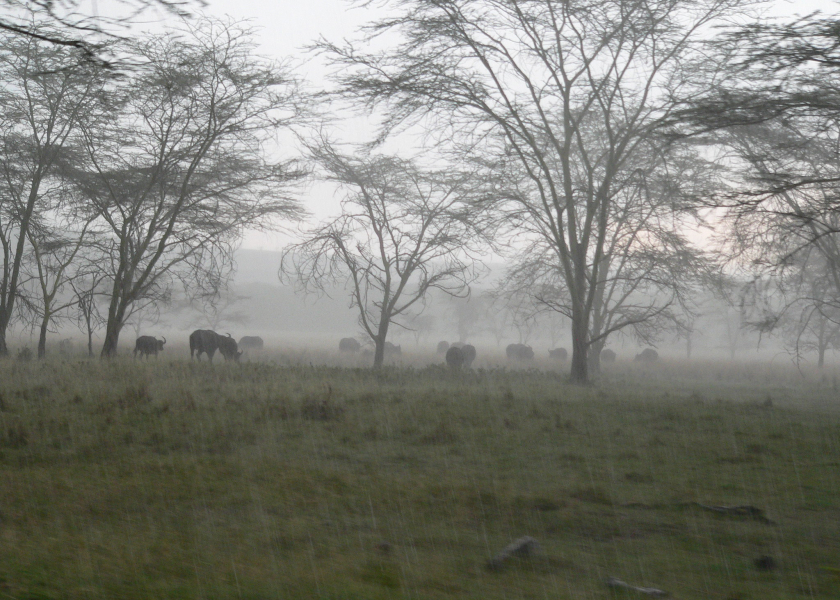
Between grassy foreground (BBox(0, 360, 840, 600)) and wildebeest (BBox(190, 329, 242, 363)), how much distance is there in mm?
11575

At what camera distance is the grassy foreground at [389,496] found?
3957 mm

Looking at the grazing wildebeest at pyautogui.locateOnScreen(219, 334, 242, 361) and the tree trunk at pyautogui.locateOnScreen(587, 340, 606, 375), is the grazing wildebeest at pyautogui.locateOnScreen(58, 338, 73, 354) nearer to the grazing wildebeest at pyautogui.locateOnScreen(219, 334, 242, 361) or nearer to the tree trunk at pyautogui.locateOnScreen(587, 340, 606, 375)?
the grazing wildebeest at pyautogui.locateOnScreen(219, 334, 242, 361)

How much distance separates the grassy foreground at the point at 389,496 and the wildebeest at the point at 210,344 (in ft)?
38.0

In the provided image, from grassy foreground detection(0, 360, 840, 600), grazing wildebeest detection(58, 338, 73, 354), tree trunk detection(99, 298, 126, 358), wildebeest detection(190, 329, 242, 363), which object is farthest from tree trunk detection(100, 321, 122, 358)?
grassy foreground detection(0, 360, 840, 600)

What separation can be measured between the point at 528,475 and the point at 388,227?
14.6 m

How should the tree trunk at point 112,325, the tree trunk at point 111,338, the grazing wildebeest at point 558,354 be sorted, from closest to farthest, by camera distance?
the tree trunk at point 112,325
the tree trunk at point 111,338
the grazing wildebeest at point 558,354

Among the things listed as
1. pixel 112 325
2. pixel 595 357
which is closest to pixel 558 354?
pixel 595 357

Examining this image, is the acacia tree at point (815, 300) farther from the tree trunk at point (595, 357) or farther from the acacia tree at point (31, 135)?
the acacia tree at point (31, 135)

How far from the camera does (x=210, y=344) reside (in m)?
22.6

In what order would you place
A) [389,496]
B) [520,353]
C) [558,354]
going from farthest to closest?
[558,354] → [520,353] → [389,496]

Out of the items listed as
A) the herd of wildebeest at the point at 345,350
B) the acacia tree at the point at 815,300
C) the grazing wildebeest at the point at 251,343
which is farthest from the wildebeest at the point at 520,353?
the grazing wildebeest at the point at 251,343

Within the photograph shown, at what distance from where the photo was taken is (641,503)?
5.66m

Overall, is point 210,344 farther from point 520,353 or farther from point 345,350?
point 345,350

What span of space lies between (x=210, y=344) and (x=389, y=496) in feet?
59.3
